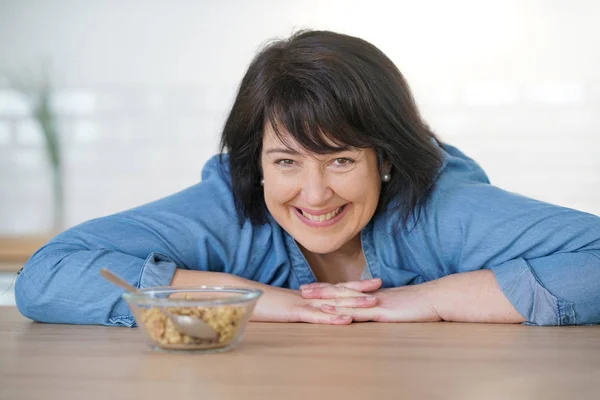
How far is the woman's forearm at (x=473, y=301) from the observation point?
1542mm

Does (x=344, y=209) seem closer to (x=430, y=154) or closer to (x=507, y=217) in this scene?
(x=430, y=154)

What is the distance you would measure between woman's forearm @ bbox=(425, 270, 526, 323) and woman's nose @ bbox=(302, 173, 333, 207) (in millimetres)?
266

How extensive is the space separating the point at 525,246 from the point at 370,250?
36cm

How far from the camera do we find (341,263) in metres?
1.93

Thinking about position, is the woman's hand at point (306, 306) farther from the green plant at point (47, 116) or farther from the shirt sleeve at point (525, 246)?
the green plant at point (47, 116)

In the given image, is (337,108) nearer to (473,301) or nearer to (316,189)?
(316,189)

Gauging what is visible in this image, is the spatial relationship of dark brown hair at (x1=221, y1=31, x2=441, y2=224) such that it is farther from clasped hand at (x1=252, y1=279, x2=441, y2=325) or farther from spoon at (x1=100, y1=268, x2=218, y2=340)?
spoon at (x1=100, y1=268, x2=218, y2=340)

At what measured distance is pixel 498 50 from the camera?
12.7 ft

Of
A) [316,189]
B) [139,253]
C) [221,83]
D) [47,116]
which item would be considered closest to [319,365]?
[316,189]

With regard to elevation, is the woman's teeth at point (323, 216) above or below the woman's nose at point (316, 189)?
below

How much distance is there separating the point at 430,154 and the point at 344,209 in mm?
212

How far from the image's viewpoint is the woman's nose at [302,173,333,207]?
5.32ft

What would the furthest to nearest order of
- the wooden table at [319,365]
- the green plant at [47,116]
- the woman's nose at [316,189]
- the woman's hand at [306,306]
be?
the green plant at [47,116], the woman's nose at [316,189], the woman's hand at [306,306], the wooden table at [319,365]

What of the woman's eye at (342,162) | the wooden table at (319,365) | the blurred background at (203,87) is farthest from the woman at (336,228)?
the blurred background at (203,87)
